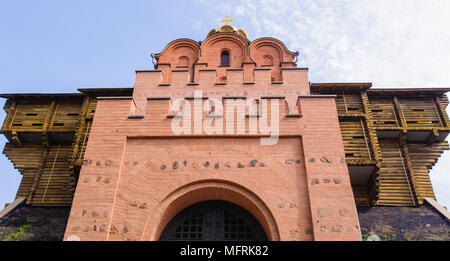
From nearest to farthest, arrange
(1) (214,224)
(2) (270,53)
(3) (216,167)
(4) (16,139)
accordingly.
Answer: (3) (216,167), (1) (214,224), (4) (16,139), (2) (270,53)

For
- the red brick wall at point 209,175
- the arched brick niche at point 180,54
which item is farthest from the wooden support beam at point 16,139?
the red brick wall at point 209,175

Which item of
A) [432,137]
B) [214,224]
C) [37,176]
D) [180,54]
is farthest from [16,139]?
[432,137]

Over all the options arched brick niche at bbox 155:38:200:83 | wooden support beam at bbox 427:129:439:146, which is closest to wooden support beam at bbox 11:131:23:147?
arched brick niche at bbox 155:38:200:83

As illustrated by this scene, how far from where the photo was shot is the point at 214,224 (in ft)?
25.6

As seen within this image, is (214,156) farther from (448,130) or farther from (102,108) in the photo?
(448,130)

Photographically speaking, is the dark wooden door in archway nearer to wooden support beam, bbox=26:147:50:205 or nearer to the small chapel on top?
the small chapel on top

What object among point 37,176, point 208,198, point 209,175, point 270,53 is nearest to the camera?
point 209,175

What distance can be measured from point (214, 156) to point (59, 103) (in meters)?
11.6

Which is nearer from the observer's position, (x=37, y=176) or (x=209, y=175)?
(x=209, y=175)

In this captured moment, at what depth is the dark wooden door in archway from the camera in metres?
7.68

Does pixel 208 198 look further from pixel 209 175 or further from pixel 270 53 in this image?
pixel 270 53

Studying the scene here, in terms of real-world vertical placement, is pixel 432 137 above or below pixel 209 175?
above

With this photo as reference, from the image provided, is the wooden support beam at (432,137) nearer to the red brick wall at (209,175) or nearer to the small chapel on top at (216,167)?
the small chapel on top at (216,167)
